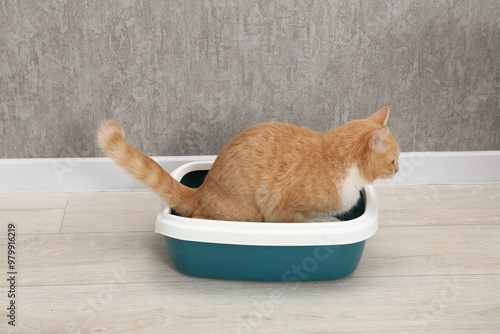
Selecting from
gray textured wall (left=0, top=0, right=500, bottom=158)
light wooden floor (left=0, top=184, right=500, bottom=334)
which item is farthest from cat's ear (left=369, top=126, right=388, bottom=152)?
gray textured wall (left=0, top=0, right=500, bottom=158)

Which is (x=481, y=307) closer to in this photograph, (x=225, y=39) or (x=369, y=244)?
(x=369, y=244)

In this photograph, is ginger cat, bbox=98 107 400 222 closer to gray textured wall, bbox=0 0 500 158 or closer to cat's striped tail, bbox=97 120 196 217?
cat's striped tail, bbox=97 120 196 217

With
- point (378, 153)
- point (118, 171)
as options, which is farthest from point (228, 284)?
point (118, 171)

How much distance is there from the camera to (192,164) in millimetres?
1744

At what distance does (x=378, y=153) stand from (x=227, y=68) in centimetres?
52

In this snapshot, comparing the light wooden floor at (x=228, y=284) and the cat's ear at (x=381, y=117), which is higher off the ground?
the cat's ear at (x=381, y=117)

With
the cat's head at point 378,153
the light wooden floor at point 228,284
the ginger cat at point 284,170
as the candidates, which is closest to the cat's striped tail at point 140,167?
the ginger cat at point 284,170

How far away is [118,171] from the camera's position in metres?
1.89

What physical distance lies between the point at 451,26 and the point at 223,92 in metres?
0.62

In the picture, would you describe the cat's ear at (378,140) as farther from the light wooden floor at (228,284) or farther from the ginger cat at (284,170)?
the light wooden floor at (228,284)

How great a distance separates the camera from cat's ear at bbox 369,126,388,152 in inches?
55.2

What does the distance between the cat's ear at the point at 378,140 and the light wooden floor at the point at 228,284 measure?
304mm

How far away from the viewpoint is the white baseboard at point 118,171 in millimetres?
1850

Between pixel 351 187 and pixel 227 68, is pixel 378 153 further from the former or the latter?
pixel 227 68
